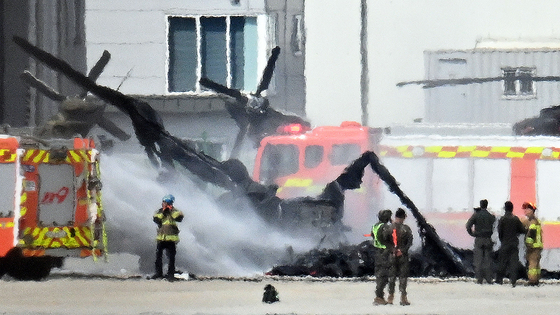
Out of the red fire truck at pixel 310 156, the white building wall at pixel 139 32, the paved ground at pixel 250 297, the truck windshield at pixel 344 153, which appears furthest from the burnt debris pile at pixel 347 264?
the white building wall at pixel 139 32

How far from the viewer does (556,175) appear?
79.3ft

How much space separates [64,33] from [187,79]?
10.0 ft

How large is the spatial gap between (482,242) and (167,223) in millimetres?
4936

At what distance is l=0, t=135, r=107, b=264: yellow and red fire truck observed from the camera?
21.0m

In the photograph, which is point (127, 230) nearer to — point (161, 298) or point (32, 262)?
point (32, 262)

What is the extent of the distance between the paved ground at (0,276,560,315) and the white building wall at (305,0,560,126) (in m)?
11.8

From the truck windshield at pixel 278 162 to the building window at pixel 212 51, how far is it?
7856mm

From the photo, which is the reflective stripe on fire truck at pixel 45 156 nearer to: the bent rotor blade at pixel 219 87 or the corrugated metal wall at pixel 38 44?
the bent rotor blade at pixel 219 87

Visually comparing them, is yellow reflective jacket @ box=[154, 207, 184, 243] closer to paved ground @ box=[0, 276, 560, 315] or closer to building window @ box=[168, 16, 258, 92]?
paved ground @ box=[0, 276, 560, 315]

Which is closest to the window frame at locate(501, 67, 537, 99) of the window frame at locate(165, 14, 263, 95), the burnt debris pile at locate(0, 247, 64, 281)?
the window frame at locate(165, 14, 263, 95)

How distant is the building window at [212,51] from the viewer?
33594 millimetres

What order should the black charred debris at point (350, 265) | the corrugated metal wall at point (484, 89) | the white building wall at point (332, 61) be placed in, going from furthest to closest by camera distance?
1. the corrugated metal wall at point (484, 89)
2. the white building wall at point (332, 61)
3. the black charred debris at point (350, 265)

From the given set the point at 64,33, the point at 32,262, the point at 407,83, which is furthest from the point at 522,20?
the point at 32,262

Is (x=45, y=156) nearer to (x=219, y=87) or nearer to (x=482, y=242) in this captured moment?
(x=482, y=242)
